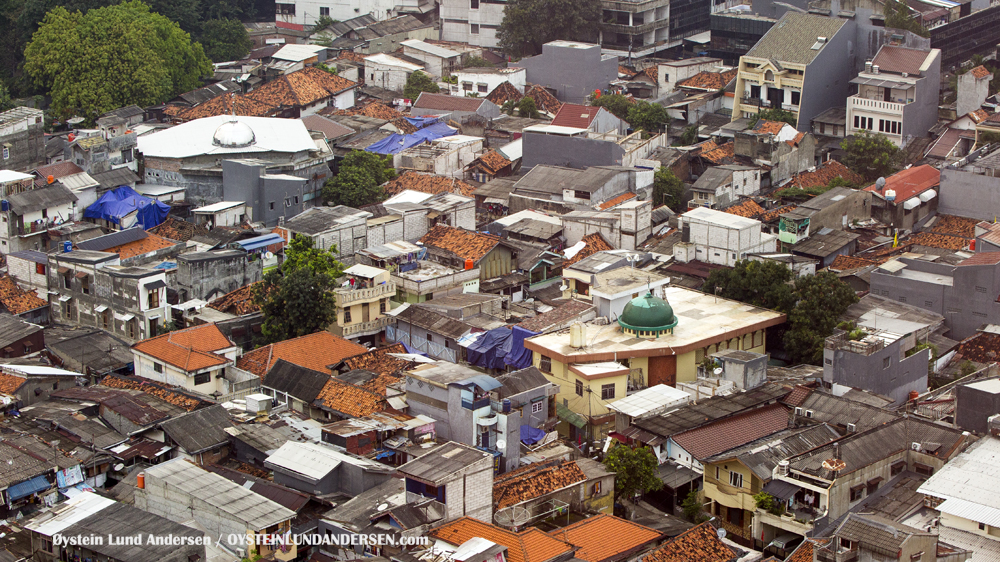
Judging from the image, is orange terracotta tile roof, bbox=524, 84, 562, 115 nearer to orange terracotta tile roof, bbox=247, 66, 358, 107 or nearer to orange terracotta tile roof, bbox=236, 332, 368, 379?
orange terracotta tile roof, bbox=247, 66, 358, 107

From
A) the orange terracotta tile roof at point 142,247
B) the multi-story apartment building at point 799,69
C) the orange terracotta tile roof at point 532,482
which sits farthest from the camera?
the multi-story apartment building at point 799,69

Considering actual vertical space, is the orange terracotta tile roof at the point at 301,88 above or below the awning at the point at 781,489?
above

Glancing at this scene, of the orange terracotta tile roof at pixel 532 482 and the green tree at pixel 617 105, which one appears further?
the green tree at pixel 617 105

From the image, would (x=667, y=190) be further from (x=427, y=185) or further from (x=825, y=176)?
(x=427, y=185)

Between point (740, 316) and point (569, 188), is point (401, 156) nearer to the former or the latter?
point (569, 188)

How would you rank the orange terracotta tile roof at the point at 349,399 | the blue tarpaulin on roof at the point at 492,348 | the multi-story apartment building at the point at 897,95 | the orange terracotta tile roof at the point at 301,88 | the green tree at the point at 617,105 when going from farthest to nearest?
the orange terracotta tile roof at the point at 301,88 < the green tree at the point at 617,105 < the multi-story apartment building at the point at 897,95 < the blue tarpaulin on roof at the point at 492,348 < the orange terracotta tile roof at the point at 349,399

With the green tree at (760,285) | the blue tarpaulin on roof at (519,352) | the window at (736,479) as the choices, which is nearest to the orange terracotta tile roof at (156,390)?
the blue tarpaulin on roof at (519,352)

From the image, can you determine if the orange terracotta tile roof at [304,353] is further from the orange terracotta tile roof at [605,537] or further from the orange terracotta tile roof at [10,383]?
the orange terracotta tile roof at [605,537]
